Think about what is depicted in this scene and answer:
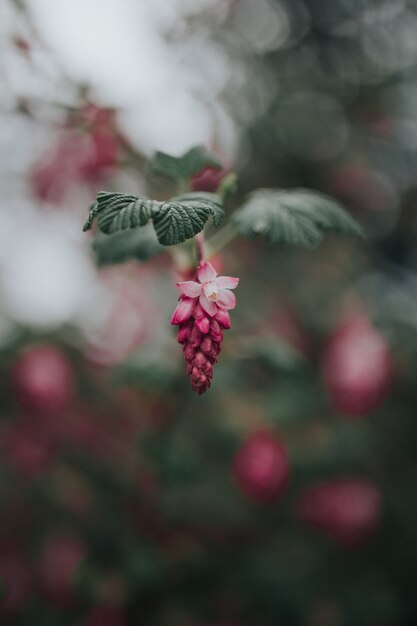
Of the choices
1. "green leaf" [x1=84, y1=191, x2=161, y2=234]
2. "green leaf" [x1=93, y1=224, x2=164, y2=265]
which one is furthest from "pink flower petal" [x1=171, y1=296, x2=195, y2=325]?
"green leaf" [x1=93, y1=224, x2=164, y2=265]

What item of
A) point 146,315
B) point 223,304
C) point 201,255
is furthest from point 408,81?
point 223,304

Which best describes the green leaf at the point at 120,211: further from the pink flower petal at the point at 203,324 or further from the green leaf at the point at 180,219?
the pink flower petal at the point at 203,324

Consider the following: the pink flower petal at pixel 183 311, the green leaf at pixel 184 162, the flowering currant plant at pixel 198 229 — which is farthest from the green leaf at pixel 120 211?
the green leaf at pixel 184 162

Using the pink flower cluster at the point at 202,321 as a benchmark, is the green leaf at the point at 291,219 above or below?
above

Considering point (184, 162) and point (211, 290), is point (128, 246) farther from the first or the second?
point (211, 290)

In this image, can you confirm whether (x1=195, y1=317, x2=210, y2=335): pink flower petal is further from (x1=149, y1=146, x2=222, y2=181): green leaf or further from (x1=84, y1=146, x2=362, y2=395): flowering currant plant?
(x1=149, y1=146, x2=222, y2=181): green leaf
